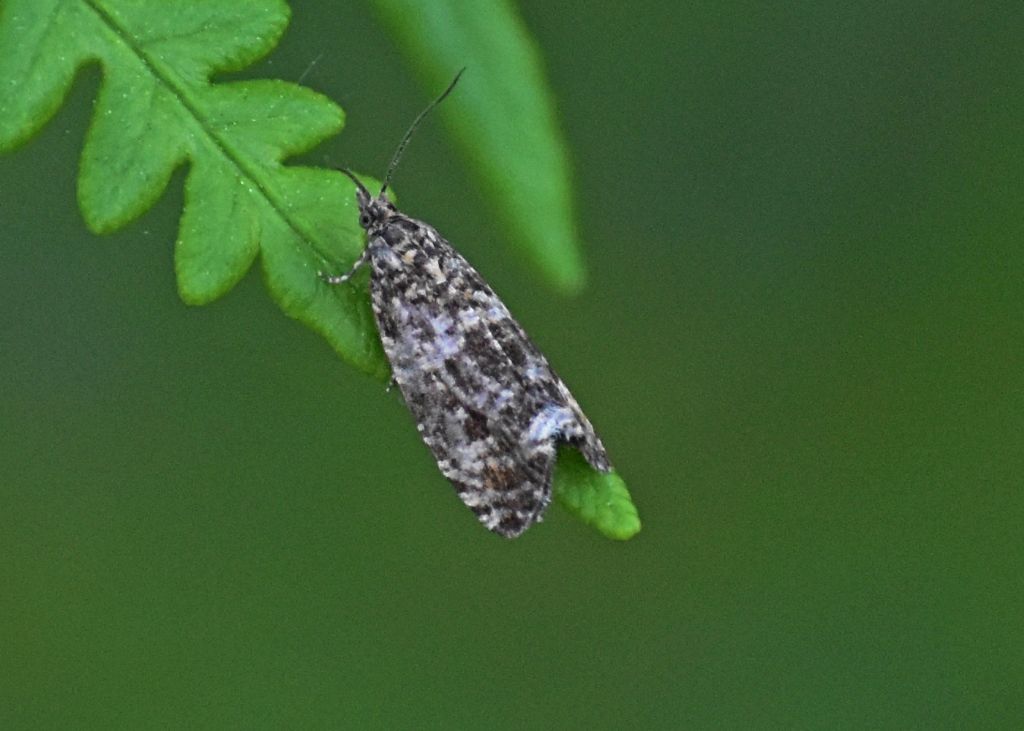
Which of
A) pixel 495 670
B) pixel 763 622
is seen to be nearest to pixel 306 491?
pixel 495 670

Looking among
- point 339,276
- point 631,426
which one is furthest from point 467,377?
point 631,426

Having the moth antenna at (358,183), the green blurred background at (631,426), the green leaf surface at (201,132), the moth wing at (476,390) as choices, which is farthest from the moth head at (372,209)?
the green blurred background at (631,426)

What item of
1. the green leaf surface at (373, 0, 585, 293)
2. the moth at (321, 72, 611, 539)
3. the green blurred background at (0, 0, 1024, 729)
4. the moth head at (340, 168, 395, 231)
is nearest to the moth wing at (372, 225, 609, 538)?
the moth at (321, 72, 611, 539)

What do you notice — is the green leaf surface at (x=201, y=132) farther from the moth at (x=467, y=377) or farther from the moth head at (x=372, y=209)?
the moth head at (x=372, y=209)

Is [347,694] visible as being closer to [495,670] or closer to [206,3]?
[495,670]

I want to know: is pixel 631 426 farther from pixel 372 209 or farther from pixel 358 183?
pixel 358 183

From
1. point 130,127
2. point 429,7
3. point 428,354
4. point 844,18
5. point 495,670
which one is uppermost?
point 130,127

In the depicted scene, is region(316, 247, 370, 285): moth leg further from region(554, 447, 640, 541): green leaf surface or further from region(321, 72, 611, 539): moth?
region(554, 447, 640, 541): green leaf surface

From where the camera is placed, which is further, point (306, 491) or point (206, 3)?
point (306, 491)
